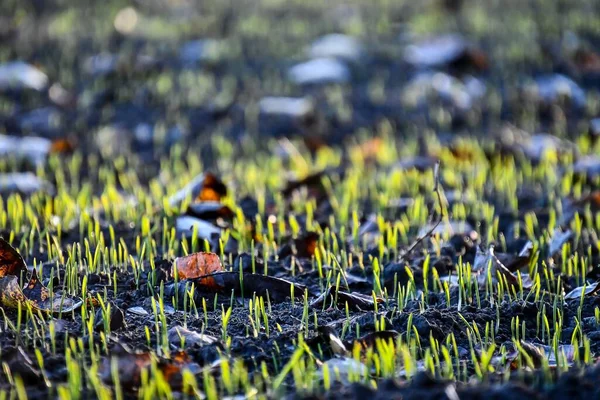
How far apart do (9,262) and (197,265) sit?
0.46 metres

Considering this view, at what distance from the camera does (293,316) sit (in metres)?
2.04

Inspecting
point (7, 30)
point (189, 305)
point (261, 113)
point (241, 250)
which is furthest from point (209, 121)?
point (189, 305)

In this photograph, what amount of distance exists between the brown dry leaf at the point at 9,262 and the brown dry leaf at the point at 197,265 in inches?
15.0

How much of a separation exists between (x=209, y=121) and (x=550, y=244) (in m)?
2.63

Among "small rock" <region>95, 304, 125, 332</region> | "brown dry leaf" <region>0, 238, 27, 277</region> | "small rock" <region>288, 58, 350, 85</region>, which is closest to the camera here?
"small rock" <region>95, 304, 125, 332</region>

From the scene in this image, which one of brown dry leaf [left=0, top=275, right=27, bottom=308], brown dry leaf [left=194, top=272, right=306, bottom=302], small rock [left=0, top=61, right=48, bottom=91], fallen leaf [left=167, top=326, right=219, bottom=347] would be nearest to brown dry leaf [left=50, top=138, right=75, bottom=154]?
small rock [left=0, top=61, right=48, bottom=91]

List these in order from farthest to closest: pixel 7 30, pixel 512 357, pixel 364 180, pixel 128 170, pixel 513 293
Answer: pixel 7 30, pixel 128 170, pixel 364 180, pixel 513 293, pixel 512 357

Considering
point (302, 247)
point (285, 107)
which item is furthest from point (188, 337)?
point (285, 107)

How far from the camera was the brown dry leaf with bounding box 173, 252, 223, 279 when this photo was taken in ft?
7.49

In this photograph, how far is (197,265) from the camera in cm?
229

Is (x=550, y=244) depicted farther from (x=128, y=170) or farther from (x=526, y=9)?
(x=526, y=9)

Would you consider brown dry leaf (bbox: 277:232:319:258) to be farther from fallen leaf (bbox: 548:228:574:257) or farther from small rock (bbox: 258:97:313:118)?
small rock (bbox: 258:97:313:118)

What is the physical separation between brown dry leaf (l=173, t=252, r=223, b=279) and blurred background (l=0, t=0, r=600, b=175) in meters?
2.09

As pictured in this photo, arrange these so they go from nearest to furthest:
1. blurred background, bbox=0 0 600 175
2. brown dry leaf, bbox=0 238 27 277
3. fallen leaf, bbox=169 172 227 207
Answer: brown dry leaf, bbox=0 238 27 277 < fallen leaf, bbox=169 172 227 207 < blurred background, bbox=0 0 600 175
